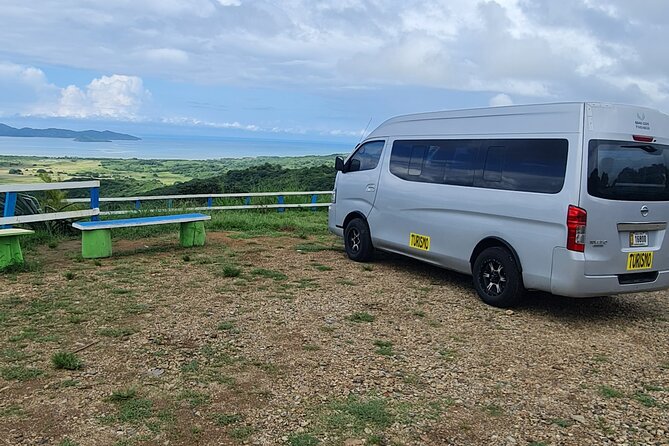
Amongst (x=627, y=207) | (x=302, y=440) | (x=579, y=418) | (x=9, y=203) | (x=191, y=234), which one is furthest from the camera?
(x=191, y=234)

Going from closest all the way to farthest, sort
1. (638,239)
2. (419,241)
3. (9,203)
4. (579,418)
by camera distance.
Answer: (579,418) → (638,239) → (419,241) → (9,203)

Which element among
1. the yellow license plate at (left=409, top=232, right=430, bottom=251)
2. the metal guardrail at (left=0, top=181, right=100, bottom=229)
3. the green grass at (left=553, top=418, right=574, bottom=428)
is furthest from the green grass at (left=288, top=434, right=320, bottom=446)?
the metal guardrail at (left=0, top=181, right=100, bottom=229)

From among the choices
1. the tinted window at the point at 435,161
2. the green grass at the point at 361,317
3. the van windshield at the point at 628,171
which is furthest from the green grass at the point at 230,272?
the van windshield at the point at 628,171

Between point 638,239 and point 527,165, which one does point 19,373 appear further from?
point 638,239

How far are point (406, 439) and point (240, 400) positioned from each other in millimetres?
1148

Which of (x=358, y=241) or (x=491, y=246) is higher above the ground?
(x=491, y=246)

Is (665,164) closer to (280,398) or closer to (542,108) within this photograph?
(542,108)

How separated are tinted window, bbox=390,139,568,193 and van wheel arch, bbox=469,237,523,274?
58 cm

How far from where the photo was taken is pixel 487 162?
272 inches

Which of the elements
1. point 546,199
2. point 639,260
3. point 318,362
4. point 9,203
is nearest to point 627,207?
point 639,260

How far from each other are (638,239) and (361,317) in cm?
284

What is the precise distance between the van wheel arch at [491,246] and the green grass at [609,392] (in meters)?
2.02

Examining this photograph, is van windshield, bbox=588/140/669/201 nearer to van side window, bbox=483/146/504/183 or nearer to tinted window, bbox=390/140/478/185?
van side window, bbox=483/146/504/183

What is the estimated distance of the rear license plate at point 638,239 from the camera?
601 cm
